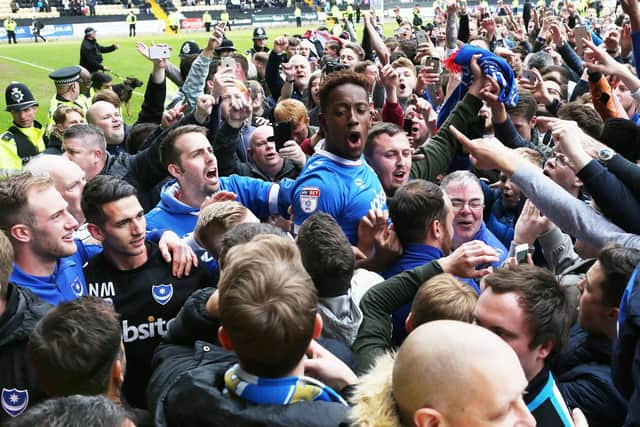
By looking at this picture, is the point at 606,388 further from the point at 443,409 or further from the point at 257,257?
the point at 257,257

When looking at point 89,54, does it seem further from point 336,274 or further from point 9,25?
point 9,25

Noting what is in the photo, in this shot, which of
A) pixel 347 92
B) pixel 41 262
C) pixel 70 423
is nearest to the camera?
pixel 70 423

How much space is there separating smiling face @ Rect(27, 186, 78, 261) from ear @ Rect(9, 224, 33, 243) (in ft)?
0.07

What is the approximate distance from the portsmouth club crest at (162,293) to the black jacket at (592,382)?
190 centimetres

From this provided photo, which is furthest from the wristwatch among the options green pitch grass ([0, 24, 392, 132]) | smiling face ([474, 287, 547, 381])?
green pitch grass ([0, 24, 392, 132])

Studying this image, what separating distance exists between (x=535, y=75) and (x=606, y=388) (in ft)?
19.0

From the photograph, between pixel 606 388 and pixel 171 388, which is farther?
pixel 606 388

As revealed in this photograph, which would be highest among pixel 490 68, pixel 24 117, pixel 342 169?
pixel 490 68

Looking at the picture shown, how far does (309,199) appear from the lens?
3.94 metres

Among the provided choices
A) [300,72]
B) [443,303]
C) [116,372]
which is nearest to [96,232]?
[116,372]

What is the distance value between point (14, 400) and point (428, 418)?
1795 mm

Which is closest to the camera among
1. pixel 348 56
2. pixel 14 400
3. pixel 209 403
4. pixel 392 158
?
pixel 209 403

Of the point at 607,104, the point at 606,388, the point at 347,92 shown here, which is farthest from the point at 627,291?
the point at 607,104

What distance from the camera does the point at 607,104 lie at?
19.7 feet
